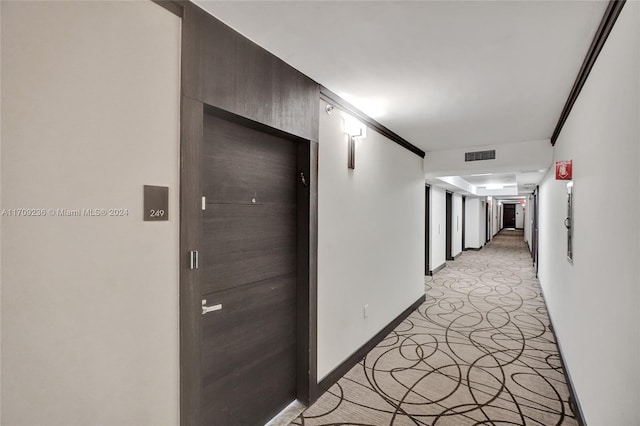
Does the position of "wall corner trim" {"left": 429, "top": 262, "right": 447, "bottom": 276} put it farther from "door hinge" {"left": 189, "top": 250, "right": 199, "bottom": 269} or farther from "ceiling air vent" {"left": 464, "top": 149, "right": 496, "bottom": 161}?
"door hinge" {"left": 189, "top": 250, "right": 199, "bottom": 269}

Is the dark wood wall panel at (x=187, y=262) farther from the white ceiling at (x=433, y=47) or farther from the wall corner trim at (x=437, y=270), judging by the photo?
the wall corner trim at (x=437, y=270)

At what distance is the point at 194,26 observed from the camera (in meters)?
1.60

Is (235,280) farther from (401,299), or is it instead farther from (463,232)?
(463,232)

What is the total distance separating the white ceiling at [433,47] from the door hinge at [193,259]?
48.7 inches

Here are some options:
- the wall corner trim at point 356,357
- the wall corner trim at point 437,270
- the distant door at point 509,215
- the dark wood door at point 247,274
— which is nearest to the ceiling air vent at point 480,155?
the wall corner trim at point 356,357

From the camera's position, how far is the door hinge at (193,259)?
Answer: 1593 mm

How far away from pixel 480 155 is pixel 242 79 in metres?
3.90

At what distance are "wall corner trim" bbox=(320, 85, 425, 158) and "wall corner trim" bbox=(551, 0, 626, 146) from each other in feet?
5.59

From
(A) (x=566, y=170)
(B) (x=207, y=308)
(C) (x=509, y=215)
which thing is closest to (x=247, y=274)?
(B) (x=207, y=308)

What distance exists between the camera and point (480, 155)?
15.2ft

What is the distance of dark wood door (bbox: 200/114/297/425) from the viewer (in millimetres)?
1866

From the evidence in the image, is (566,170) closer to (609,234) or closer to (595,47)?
(595,47)
